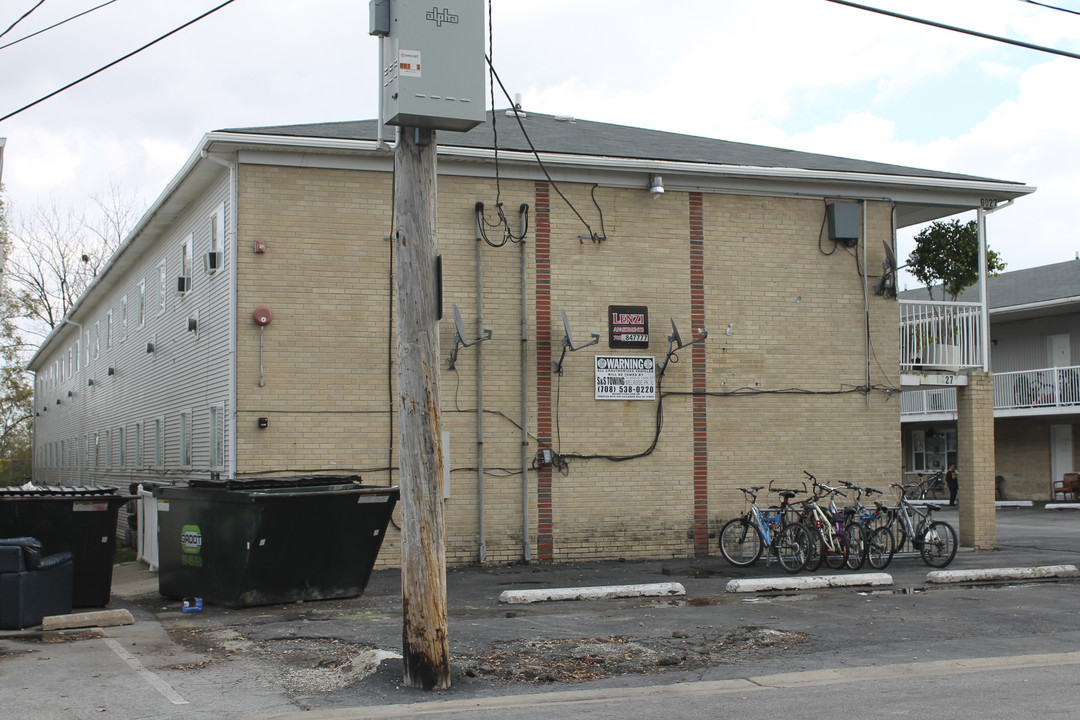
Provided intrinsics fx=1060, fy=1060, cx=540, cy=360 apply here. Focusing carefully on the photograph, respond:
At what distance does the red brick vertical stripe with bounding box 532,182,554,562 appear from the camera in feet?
51.1

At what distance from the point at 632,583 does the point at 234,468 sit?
5.50m

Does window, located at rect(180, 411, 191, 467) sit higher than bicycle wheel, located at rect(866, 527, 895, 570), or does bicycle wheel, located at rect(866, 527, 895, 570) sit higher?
window, located at rect(180, 411, 191, 467)

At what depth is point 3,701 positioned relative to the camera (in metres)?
7.16

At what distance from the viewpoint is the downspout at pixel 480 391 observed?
1530 cm

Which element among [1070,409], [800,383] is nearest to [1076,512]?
[1070,409]

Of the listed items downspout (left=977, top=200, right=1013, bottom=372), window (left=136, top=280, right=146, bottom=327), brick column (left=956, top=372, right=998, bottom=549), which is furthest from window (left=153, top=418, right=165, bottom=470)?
downspout (left=977, top=200, right=1013, bottom=372)

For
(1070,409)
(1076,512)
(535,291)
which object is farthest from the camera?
(1070,409)

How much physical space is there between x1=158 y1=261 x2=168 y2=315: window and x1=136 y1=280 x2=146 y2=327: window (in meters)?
1.94

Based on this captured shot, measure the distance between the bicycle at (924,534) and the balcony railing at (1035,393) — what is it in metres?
16.9

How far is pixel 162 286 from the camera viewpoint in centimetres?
2048

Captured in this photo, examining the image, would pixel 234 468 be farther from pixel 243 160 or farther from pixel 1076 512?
pixel 1076 512

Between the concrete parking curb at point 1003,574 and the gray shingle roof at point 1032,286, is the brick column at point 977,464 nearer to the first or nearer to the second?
the concrete parking curb at point 1003,574

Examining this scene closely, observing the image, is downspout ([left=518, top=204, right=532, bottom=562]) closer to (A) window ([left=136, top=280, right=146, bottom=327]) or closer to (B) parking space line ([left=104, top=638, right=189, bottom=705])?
(B) parking space line ([left=104, top=638, right=189, bottom=705])

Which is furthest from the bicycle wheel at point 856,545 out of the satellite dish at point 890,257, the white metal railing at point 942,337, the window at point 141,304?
the window at point 141,304
